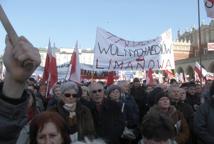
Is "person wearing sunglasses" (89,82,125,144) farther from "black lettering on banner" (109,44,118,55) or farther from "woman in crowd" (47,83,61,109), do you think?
"black lettering on banner" (109,44,118,55)

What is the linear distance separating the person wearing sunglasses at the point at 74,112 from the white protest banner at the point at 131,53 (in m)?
7.26

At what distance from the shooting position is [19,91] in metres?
1.30

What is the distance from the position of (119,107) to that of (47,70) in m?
3.49

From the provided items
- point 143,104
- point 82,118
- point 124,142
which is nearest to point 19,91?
point 82,118

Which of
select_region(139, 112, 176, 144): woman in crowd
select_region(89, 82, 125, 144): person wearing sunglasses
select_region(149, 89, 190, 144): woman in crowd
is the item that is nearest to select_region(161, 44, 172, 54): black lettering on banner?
select_region(89, 82, 125, 144): person wearing sunglasses

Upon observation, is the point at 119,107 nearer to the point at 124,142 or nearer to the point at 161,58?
the point at 124,142

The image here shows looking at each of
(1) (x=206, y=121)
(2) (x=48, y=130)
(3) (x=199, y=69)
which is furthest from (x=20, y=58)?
(3) (x=199, y=69)

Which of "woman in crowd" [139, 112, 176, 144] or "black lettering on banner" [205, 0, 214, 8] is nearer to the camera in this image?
"woman in crowd" [139, 112, 176, 144]

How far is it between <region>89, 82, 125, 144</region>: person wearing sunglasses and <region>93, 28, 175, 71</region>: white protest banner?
562 cm

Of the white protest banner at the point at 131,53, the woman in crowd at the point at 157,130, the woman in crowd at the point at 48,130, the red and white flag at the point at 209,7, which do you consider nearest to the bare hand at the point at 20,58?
the woman in crowd at the point at 48,130

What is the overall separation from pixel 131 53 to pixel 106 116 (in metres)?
6.86

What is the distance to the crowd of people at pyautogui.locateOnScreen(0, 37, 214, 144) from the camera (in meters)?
1.28

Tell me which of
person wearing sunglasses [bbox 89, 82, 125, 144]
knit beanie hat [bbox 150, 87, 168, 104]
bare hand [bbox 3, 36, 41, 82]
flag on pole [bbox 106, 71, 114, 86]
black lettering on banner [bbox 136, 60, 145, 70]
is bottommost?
person wearing sunglasses [bbox 89, 82, 125, 144]

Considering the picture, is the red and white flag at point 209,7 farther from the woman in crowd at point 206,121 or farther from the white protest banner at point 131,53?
the woman in crowd at point 206,121
